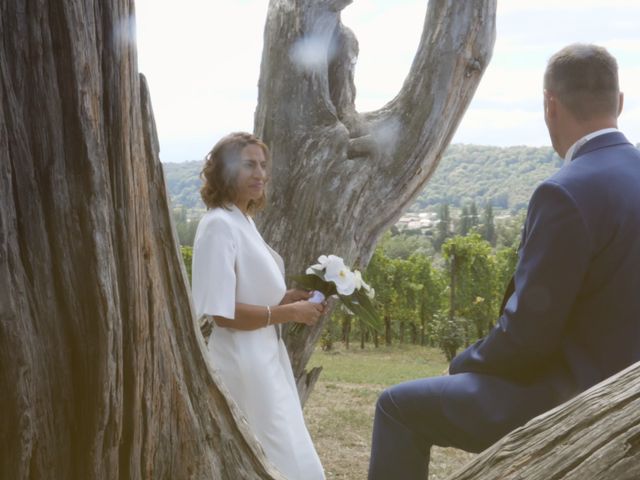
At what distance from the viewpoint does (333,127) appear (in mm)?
5426

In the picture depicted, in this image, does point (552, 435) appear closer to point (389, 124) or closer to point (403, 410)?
point (403, 410)

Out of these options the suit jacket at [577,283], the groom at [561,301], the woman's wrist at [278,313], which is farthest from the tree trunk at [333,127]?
the suit jacket at [577,283]

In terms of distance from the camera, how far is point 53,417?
219 centimetres

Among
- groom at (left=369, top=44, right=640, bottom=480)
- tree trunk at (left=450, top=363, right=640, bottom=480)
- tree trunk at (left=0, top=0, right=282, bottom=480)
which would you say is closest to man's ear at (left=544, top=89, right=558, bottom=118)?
groom at (left=369, top=44, right=640, bottom=480)

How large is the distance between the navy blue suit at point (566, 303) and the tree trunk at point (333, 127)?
9.34ft

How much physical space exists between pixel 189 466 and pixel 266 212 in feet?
10.2

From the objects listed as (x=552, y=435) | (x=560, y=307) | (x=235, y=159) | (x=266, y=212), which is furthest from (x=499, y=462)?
(x=266, y=212)

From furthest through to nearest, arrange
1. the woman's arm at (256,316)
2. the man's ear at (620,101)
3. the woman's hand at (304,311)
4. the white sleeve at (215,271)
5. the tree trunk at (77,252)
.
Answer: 1. the woman's hand at (304,311)
2. the woman's arm at (256,316)
3. the white sleeve at (215,271)
4. the man's ear at (620,101)
5. the tree trunk at (77,252)

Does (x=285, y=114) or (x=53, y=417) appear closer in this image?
(x=53, y=417)

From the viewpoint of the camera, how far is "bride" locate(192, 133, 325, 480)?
13.3ft

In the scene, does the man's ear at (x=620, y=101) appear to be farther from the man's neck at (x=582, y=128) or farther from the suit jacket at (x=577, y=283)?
the suit jacket at (x=577, y=283)

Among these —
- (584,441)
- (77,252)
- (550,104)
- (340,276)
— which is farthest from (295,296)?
(584,441)

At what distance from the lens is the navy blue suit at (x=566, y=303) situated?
95.6 inches

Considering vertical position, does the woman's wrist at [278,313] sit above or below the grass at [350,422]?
above
